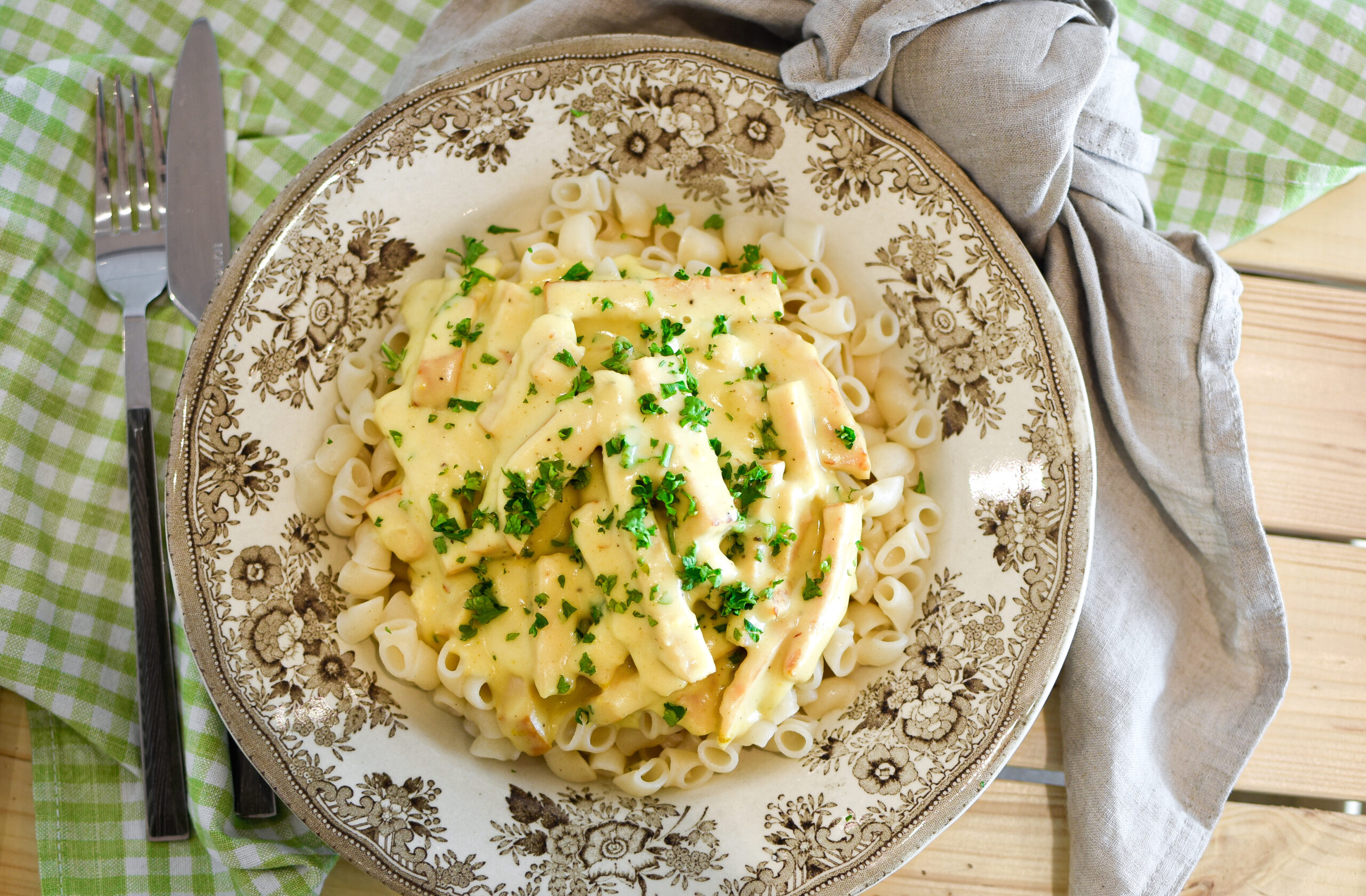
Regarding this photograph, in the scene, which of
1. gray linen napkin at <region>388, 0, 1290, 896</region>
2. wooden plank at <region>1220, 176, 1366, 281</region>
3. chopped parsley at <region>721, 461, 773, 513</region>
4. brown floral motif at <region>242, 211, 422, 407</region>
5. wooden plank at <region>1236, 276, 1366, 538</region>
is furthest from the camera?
wooden plank at <region>1220, 176, 1366, 281</region>

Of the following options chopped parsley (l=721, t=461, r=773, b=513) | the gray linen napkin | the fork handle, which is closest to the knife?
the fork handle

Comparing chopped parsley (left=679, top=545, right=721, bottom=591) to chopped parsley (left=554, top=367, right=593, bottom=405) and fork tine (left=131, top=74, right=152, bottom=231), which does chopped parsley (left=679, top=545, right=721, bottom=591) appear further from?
fork tine (left=131, top=74, right=152, bottom=231)

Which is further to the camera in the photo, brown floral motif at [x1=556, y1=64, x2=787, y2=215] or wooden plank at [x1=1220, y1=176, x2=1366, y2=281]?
wooden plank at [x1=1220, y1=176, x2=1366, y2=281]

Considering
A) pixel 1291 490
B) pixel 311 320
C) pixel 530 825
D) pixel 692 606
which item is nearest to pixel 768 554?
pixel 692 606

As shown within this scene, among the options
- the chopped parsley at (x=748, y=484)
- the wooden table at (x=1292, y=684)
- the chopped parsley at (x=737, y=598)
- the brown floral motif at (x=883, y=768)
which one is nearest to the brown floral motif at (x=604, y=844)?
the brown floral motif at (x=883, y=768)

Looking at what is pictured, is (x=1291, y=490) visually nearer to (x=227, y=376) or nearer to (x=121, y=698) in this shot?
(x=227, y=376)

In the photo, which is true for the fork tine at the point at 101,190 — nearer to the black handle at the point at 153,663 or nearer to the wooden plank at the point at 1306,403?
the black handle at the point at 153,663

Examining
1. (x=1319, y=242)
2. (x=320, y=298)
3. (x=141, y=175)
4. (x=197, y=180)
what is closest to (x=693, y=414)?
(x=320, y=298)
